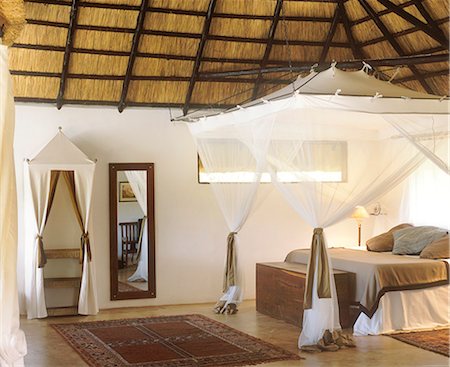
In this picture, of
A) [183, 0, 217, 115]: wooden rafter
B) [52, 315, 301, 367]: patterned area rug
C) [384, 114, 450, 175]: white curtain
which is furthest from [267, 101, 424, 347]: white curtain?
[183, 0, 217, 115]: wooden rafter

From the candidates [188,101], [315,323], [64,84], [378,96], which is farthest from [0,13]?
[188,101]

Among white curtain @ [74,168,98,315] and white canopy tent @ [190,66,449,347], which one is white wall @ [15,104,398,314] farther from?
white canopy tent @ [190,66,449,347]

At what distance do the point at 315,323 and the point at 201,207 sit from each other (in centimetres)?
315

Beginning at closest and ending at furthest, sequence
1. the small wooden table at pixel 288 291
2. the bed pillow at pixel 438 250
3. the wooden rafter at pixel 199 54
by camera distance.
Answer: the small wooden table at pixel 288 291 → the bed pillow at pixel 438 250 → the wooden rafter at pixel 199 54

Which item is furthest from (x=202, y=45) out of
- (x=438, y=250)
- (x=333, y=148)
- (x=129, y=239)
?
(x=438, y=250)

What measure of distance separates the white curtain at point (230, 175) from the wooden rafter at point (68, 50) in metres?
1.61

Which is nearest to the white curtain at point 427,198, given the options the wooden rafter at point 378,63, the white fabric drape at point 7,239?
the wooden rafter at point 378,63

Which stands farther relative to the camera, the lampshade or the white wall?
the lampshade

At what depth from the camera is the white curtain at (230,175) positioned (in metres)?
7.67

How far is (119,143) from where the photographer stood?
8703 mm

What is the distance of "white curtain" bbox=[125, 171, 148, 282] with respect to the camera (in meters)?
8.70

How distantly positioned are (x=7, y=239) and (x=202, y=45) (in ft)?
17.2

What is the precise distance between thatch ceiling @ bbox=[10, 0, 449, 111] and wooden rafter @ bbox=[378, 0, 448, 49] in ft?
0.03

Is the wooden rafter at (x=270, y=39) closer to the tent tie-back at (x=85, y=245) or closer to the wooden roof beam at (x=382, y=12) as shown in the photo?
the wooden roof beam at (x=382, y=12)
